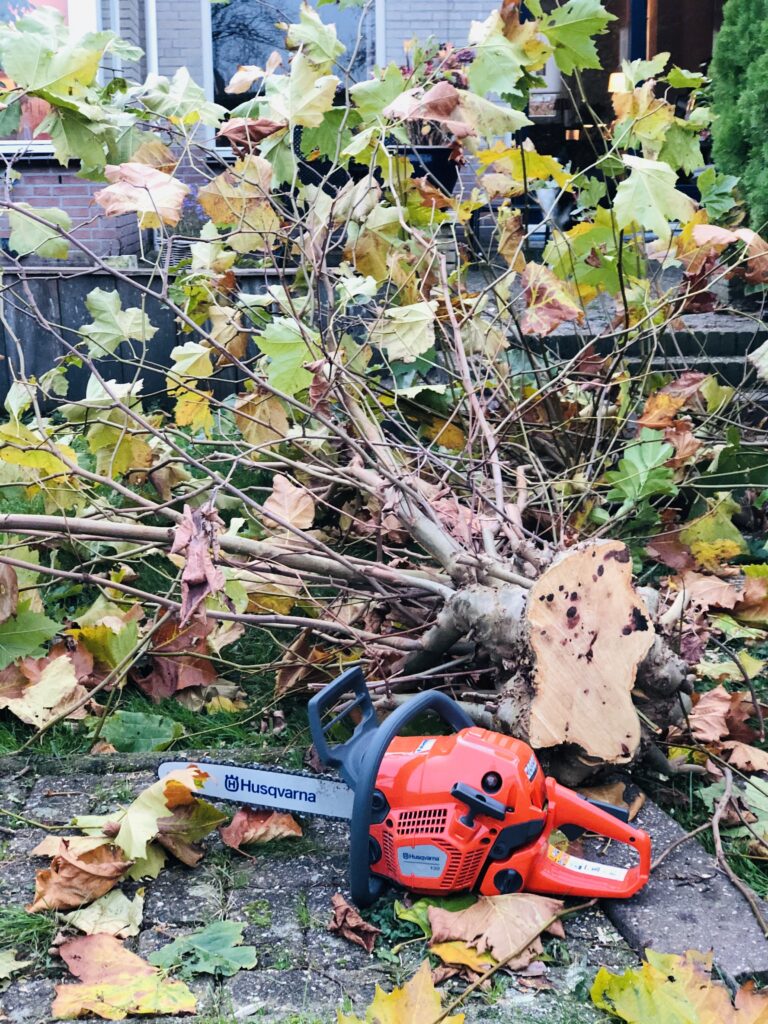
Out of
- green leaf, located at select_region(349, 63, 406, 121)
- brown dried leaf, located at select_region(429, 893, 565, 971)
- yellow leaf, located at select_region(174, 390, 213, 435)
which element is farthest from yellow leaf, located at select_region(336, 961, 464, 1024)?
green leaf, located at select_region(349, 63, 406, 121)

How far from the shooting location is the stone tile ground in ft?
5.38

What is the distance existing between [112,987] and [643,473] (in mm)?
2069

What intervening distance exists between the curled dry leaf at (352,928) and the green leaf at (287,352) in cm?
145

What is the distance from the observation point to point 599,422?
3289 mm

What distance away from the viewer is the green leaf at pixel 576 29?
9.22ft

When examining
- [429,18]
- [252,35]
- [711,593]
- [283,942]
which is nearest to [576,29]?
[711,593]

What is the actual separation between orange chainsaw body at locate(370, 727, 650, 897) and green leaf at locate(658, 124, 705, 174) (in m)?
2.18

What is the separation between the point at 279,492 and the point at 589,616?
1090mm

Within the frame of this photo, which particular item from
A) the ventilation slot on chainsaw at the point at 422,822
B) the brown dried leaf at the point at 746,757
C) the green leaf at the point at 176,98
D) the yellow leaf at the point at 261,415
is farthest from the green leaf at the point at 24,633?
the brown dried leaf at the point at 746,757

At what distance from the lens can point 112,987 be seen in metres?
1.66

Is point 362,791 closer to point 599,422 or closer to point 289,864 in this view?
point 289,864

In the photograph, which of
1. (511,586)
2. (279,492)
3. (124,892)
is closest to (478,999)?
(124,892)

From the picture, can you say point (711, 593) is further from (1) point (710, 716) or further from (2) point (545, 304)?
(2) point (545, 304)

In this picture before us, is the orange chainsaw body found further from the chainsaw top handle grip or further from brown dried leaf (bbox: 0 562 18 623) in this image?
brown dried leaf (bbox: 0 562 18 623)
